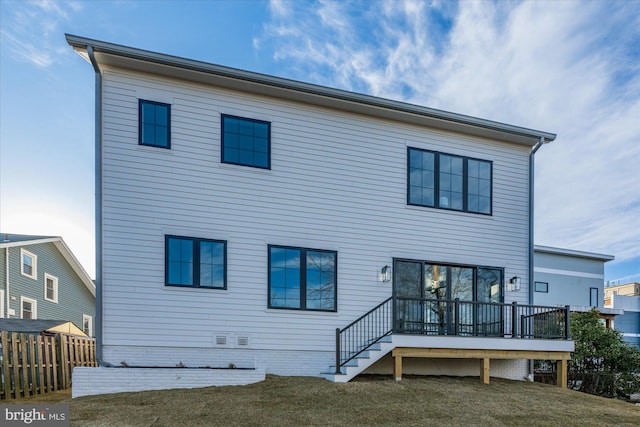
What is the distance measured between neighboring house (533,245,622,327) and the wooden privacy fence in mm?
21468

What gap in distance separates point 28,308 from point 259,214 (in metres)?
14.0

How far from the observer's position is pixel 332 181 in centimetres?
1016

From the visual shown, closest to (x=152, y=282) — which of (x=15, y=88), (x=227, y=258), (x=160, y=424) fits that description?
(x=227, y=258)

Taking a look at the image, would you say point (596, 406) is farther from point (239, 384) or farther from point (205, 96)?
point (205, 96)

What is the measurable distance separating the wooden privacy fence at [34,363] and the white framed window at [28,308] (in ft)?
28.8

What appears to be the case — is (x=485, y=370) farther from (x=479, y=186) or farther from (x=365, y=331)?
(x=479, y=186)

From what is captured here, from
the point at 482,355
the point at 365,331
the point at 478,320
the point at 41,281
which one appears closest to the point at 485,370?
the point at 482,355

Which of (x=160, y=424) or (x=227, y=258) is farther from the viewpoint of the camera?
(x=227, y=258)

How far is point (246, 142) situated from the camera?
962 centimetres

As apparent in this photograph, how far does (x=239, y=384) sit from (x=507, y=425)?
15.5ft

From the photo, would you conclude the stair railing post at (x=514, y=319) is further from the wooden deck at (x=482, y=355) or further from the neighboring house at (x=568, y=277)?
the neighboring house at (x=568, y=277)

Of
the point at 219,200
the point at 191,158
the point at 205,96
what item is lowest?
the point at 219,200

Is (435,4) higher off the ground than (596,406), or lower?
higher

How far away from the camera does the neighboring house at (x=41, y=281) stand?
16.5 meters
